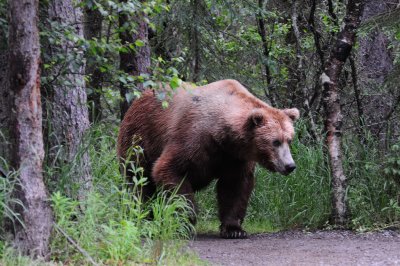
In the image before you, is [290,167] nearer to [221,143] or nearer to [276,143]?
[276,143]

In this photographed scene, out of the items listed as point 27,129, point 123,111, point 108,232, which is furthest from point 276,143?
point 123,111

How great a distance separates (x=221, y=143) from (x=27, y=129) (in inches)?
132

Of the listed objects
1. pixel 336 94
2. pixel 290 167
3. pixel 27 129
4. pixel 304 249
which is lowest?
pixel 304 249

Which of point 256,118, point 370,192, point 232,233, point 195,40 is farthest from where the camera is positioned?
point 195,40

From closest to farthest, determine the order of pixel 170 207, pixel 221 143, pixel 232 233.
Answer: pixel 170 207 → pixel 221 143 → pixel 232 233

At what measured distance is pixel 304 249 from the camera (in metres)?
7.33

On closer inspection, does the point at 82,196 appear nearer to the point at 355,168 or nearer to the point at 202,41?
the point at 355,168

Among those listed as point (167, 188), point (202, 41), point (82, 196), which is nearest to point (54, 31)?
point (82, 196)

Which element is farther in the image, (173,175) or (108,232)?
(173,175)

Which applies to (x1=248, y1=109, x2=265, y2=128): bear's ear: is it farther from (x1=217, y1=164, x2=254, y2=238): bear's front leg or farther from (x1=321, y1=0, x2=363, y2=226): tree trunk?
(x1=321, y1=0, x2=363, y2=226): tree trunk

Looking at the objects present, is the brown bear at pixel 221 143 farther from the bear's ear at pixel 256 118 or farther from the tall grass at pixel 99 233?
the tall grass at pixel 99 233

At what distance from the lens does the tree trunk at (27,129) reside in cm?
533

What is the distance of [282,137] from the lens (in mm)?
8055

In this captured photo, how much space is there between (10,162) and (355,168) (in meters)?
5.23
